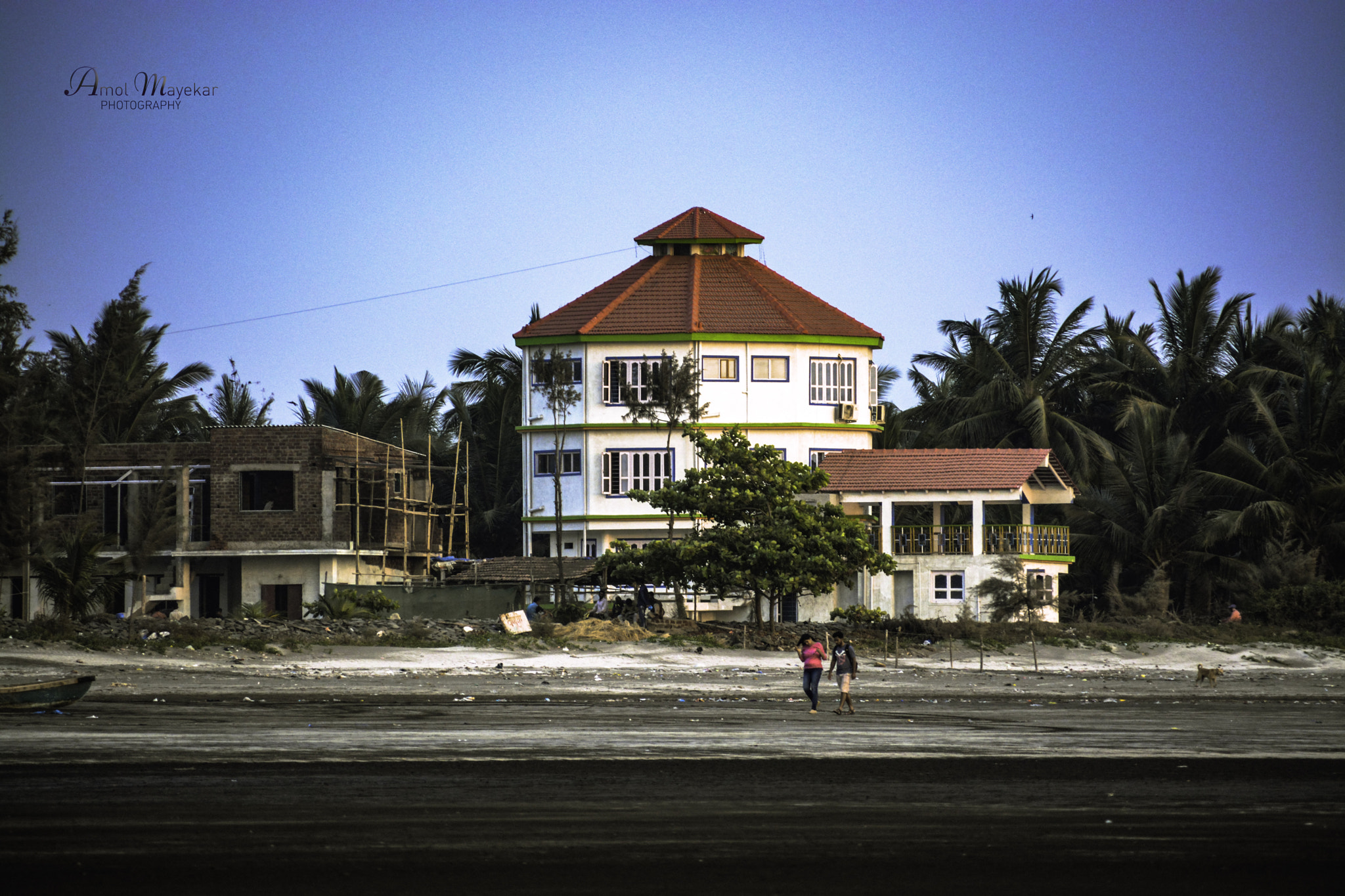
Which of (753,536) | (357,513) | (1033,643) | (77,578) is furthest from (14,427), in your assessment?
(1033,643)

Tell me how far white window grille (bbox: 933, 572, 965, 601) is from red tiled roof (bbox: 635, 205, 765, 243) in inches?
610

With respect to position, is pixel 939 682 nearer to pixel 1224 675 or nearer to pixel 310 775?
pixel 1224 675

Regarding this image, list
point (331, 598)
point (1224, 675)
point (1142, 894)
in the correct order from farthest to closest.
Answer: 1. point (331, 598)
2. point (1224, 675)
3. point (1142, 894)

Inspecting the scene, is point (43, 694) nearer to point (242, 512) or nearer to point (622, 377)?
point (242, 512)

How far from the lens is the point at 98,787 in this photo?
15.3 m

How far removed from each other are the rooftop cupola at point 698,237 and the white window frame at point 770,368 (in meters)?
5.89

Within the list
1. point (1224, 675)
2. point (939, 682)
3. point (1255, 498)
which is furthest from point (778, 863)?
point (1255, 498)

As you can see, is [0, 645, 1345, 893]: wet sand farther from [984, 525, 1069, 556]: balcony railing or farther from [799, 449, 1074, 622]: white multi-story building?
[984, 525, 1069, 556]: balcony railing

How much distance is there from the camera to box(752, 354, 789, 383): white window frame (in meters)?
50.5

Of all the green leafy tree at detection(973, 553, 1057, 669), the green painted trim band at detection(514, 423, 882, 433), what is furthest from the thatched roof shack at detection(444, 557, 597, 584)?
the green leafy tree at detection(973, 553, 1057, 669)

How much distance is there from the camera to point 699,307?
51344 mm

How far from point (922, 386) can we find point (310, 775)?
47374mm

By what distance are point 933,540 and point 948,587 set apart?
1507mm

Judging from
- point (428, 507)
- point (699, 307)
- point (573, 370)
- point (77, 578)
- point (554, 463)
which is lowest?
point (77, 578)
